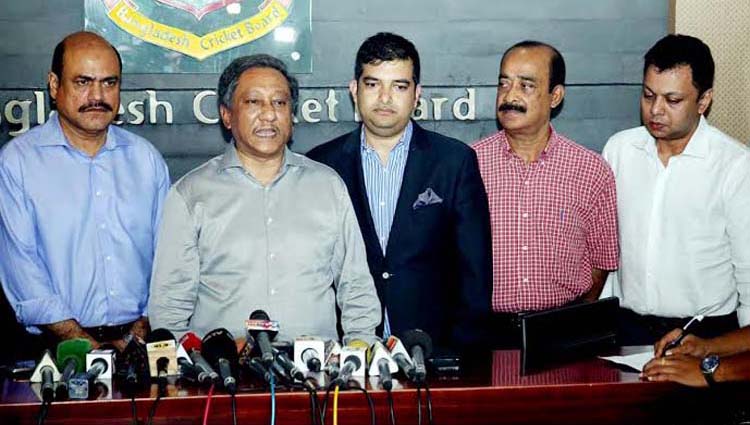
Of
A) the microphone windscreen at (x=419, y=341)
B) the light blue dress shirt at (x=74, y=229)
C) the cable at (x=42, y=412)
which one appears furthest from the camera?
the light blue dress shirt at (x=74, y=229)

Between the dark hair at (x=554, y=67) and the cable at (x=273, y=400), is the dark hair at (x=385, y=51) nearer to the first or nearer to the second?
the dark hair at (x=554, y=67)

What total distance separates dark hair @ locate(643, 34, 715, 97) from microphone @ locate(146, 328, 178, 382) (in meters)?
2.14

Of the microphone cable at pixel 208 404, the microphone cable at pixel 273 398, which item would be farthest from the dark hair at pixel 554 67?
the microphone cable at pixel 208 404

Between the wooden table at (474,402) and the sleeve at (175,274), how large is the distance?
0.52 meters

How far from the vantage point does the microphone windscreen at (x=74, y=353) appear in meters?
2.75

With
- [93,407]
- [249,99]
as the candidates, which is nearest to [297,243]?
[249,99]

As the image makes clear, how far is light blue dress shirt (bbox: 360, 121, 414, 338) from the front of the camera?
3.74 meters

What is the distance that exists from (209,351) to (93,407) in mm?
341

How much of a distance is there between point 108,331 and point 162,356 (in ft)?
3.46

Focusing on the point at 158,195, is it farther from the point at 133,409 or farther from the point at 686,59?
the point at 686,59

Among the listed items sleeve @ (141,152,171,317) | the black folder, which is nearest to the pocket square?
the black folder

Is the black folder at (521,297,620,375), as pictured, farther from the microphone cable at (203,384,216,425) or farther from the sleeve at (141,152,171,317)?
the sleeve at (141,152,171,317)

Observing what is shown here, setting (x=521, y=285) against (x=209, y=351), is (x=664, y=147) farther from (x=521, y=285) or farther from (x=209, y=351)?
(x=209, y=351)

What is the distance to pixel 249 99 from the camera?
3.40m
